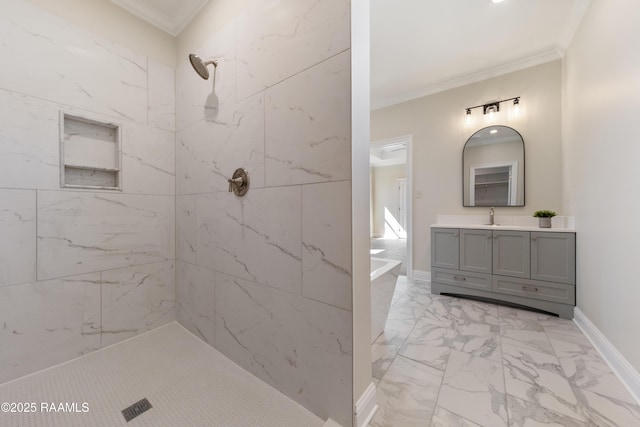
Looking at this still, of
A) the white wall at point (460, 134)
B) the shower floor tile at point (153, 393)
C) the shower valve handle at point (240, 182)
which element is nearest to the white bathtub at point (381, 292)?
the shower floor tile at point (153, 393)

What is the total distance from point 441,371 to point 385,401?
0.47 m

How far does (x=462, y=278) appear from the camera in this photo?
9.09 ft

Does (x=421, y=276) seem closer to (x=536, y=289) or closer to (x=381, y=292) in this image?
(x=536, y=289)

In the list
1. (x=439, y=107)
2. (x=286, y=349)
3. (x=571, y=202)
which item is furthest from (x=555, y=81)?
(x=286, y=349)

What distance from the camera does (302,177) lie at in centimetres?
120

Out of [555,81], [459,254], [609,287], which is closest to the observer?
[609,287]

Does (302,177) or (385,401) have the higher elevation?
(302,177)

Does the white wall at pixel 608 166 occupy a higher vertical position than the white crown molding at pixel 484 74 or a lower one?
lower

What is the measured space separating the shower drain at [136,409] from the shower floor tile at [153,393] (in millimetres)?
21

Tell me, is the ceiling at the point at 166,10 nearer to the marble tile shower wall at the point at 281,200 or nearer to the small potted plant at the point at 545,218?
the marble tile shower wall at the point at 281,200

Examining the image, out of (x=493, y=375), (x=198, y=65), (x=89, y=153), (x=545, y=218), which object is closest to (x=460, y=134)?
(x=545, y=218)

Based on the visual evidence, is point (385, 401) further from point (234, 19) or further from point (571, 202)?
point (571, 202)

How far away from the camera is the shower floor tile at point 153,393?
117 cm

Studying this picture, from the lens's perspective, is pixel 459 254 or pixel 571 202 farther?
pixel 459 254
